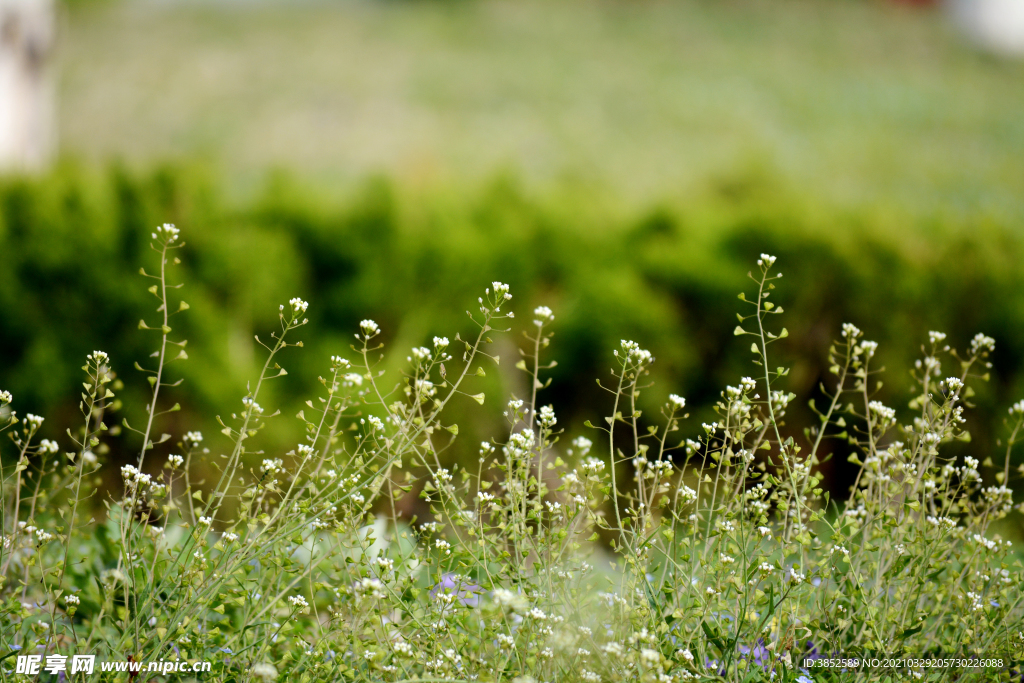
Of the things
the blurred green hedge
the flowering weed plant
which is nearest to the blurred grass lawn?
the blurred green hedge

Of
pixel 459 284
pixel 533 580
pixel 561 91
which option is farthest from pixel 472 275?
pixel 561 91

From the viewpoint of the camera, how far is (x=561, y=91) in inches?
799

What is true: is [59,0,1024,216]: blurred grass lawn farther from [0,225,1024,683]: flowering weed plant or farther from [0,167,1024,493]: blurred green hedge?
[0,225,1024,683]: flowering weed plant

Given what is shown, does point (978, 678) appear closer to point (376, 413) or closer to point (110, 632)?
point (110, 632)

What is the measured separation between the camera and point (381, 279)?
3.43 metres

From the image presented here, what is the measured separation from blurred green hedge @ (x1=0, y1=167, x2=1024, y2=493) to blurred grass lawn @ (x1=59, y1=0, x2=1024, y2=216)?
8.58m

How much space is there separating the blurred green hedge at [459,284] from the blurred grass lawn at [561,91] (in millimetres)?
8582

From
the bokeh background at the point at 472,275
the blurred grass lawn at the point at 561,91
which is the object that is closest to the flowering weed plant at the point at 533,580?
the bokeh background at the point at 472,275

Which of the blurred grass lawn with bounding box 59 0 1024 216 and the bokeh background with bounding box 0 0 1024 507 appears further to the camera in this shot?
the blurred grass lawn with bounding box 59 0 1024 216

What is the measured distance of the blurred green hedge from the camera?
3.01 meters

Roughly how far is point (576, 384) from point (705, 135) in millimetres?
15536

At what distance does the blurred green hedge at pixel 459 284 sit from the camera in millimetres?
3014

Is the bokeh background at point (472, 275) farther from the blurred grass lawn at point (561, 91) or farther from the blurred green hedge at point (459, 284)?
the blurred grass lawn at point (561, 91)

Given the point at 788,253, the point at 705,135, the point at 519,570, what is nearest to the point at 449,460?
the point at 788,253
